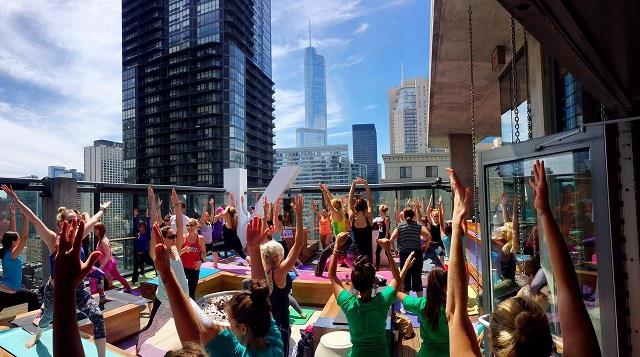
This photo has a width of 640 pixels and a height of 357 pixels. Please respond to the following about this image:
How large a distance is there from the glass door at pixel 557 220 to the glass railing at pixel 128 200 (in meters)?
5.78

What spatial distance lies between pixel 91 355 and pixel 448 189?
8.61 metres

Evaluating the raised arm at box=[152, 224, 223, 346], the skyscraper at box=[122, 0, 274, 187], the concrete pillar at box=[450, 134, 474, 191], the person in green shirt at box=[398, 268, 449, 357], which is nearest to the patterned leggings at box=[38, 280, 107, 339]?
the raised arm at box=[152, 224, 223, 346]

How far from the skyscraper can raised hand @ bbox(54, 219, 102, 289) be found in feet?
230

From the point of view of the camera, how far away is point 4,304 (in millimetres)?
4676

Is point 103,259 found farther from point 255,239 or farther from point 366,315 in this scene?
point 366,315

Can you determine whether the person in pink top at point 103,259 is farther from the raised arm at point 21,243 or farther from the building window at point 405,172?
the building window at point 405,172

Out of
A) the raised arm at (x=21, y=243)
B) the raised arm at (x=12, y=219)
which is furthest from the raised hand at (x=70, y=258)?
the raised arm at (x=12, y=219)

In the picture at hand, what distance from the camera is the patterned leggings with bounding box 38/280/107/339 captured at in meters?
3.63

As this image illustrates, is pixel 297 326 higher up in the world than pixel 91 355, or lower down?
lower down

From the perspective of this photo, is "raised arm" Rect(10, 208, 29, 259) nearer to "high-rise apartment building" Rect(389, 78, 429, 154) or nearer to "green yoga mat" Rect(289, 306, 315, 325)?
"green yoga mat" Rect(289, 306, 315, 325)

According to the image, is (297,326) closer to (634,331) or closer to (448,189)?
(634,331)

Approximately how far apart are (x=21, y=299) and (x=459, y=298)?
5.71 metres

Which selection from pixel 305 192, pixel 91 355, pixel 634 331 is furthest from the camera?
pixel 305 192

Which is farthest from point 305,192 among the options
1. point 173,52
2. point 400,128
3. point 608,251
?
point 400,128
